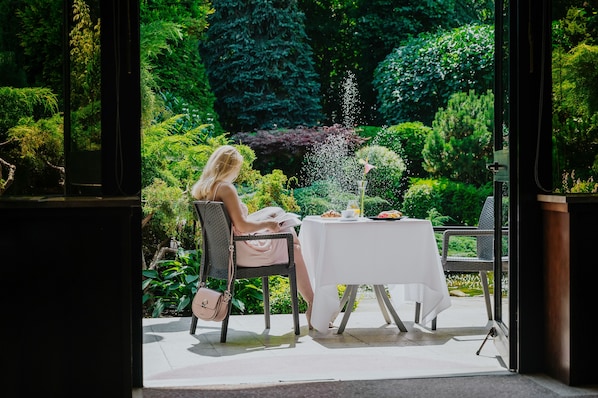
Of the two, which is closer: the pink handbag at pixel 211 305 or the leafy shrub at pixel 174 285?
the pink handbag at pixel 211 305

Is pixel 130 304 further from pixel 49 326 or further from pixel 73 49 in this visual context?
pixel 73 49

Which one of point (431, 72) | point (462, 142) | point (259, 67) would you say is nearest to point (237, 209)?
point (462, 142)

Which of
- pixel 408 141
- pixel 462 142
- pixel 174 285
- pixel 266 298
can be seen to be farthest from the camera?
pixel 408 141

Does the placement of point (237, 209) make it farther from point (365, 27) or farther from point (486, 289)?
point (365, 27)

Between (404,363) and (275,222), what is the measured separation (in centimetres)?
145

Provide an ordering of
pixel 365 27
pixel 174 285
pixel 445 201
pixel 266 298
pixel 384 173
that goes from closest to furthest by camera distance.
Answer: pixel 266 298 → pixel 174 285 → pixel 445 201 → pixel 384 173 → pixel 365 27

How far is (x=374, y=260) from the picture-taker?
5.46 meters

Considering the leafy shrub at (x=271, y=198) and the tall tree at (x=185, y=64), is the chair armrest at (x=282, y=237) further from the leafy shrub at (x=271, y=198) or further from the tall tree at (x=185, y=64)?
the tall tree at (x=185, y=64)

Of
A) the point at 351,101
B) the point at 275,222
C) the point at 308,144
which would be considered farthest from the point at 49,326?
the point at 351,101

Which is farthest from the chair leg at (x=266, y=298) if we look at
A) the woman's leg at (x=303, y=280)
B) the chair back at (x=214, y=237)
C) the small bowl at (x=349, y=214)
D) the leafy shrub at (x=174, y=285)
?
the leafy shrub at (x=174, y=285)

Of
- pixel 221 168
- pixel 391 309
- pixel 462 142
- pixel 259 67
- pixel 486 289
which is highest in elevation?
pixel 259 67

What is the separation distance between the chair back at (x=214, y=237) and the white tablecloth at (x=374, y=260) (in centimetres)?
61

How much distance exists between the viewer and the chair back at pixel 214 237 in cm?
532

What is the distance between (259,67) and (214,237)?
21.3 ft
